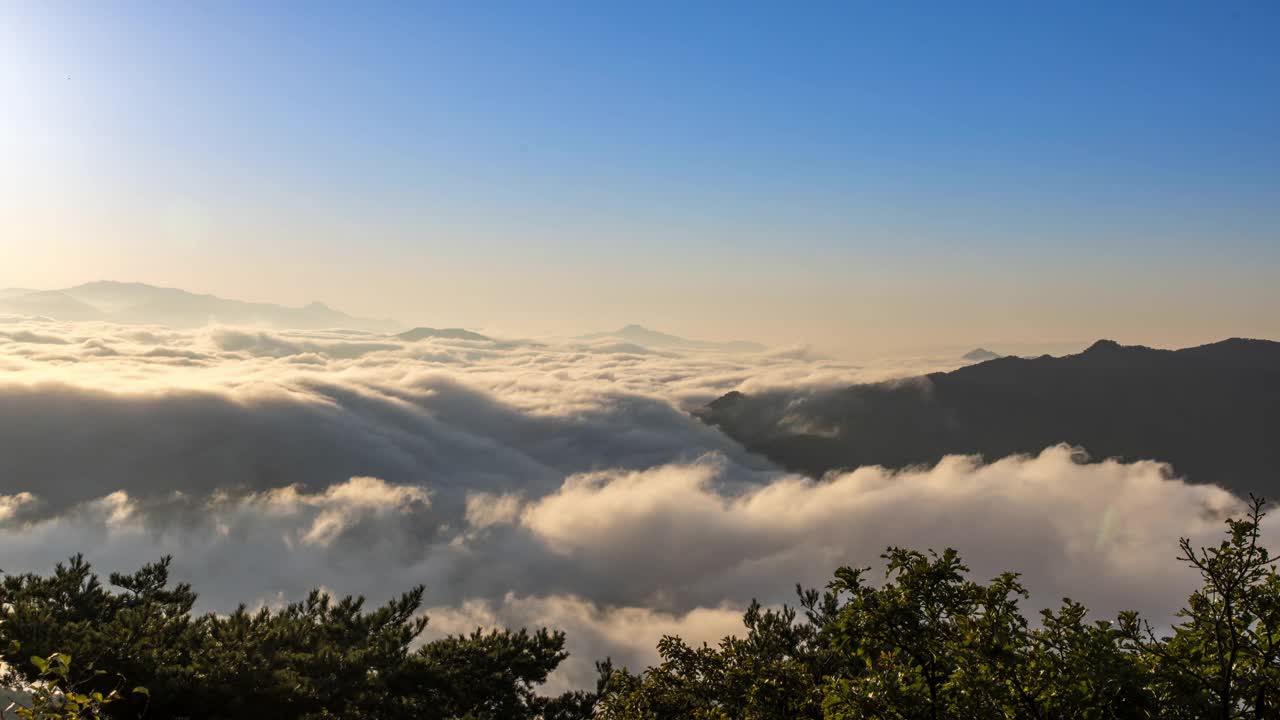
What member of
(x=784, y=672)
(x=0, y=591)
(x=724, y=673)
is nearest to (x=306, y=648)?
(x=0, y=591)

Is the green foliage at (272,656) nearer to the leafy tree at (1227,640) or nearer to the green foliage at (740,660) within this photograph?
the green foliage at (740,660)

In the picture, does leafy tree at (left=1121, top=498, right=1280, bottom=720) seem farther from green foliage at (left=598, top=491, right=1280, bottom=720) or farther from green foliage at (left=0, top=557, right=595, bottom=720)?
green foliage at (left=0, top=557, right=595, bottom=720)

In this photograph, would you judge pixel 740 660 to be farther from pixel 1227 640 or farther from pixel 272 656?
pixel 272 656

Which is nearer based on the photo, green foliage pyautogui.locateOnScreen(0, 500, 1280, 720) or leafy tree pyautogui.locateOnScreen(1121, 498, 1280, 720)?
leafy tree pyautogui.locateOnScreen(1121, 498, 1280, 720)

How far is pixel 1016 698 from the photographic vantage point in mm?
11883

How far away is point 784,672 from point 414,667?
1794 centimetres

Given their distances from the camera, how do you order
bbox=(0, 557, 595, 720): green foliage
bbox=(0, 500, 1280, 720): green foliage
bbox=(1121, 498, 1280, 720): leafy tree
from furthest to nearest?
bbox=(0, 557, 595, 720): green foliage → bbox=(0, 500, 1280, 720): green foliage → bbox=(1121, 498, 1280, 720): leafy tree

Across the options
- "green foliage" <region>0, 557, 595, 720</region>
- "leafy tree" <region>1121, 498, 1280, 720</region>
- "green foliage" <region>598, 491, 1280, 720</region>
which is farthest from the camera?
"green foliage" <region>0, 557, 595, 720</region>

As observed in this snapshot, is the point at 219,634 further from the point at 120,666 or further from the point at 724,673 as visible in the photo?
the point at 724,673

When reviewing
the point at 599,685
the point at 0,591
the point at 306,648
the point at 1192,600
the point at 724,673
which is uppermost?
the point at 1192,600

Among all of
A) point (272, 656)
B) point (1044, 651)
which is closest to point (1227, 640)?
point (1044, 651)

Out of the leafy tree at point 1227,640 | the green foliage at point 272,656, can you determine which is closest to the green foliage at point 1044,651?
the leafy tree at point 1227,640

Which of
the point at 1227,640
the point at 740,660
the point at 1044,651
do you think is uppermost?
the point at 1227,640

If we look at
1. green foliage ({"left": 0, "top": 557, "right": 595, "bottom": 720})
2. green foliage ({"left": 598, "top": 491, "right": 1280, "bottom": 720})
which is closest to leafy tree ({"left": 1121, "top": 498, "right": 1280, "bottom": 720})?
green foliage ({"left": 598, "top": 491, "right": 1280, "bottom": 720})
